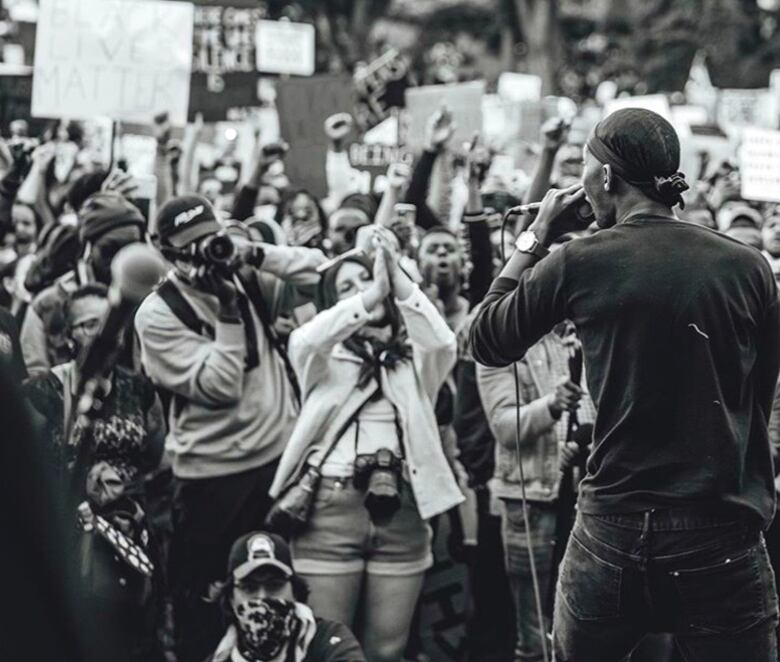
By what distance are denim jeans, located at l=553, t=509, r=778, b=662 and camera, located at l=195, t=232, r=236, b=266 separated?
2297 millimetres

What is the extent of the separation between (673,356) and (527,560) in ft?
8.50

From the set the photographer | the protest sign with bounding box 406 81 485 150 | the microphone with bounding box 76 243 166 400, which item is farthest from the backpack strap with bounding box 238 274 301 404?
the microphone with bounding box 76 243 166 400

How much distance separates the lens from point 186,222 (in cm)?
593

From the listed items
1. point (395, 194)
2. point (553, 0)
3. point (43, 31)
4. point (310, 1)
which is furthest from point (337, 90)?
point (310, 1)

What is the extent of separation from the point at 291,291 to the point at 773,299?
2.86 metres

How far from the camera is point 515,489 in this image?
5.98 m

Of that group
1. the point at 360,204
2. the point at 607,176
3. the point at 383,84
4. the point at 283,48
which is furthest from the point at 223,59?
the point at 607,176

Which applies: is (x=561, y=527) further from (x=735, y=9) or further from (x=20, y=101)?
(x=735, y=9)

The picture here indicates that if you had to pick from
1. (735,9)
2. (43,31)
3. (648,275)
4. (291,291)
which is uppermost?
(735,9)

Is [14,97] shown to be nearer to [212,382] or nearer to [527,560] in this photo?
[212,382]

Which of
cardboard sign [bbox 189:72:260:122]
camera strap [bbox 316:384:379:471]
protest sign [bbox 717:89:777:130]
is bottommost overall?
camera strap [bbox 316:384:379:471]

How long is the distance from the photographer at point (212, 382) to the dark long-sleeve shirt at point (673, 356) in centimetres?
227

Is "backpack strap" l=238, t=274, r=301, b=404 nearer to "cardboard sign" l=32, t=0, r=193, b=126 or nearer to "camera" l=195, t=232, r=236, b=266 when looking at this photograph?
"camera" l=195, t=232, r=236, b=266

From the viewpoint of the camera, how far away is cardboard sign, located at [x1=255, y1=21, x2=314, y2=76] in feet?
41.6
